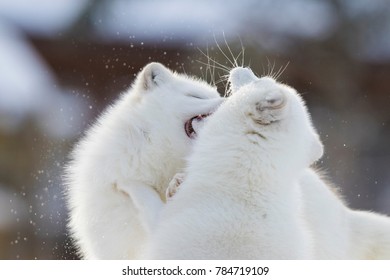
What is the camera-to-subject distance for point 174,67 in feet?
16.0

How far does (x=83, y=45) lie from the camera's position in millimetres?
5234

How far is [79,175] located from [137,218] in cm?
33

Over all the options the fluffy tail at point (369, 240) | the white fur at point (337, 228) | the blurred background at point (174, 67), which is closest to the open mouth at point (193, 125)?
the white fur at point (337, 228)

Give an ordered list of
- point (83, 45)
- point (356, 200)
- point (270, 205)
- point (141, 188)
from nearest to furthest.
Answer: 1. point (270, 205)
2. point (141, 188)
3. point (356, 200)
4. point (83, 45)

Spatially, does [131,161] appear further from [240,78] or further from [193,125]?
[240,78]

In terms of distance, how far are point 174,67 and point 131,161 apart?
7.97 ft

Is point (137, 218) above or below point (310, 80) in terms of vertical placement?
above

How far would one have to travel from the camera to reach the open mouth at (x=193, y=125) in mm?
2621

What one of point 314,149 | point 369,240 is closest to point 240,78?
point 314,149

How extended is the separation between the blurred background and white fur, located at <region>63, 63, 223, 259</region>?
1.48 m
